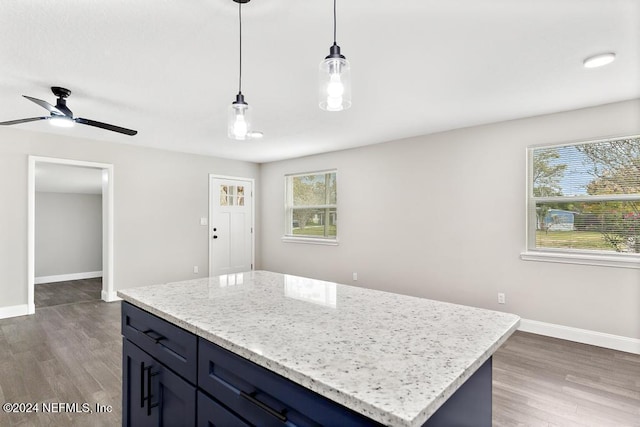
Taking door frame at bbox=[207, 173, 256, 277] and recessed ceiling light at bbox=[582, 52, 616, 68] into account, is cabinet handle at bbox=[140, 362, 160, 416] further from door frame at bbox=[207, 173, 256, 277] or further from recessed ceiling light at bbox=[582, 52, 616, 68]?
door frame at bbox=[207, 173, 256, 277]

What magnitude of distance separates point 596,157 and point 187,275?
571 cm

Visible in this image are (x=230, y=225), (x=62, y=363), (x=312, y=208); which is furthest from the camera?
(x=230, y=225)

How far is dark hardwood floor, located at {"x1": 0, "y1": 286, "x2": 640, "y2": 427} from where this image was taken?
2.09 metres

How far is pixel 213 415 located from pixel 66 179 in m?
6.00

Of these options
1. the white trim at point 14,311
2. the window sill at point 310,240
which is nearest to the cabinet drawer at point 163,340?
the white trim at point 14,311

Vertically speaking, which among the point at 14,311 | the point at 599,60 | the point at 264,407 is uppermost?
the point at 599,60

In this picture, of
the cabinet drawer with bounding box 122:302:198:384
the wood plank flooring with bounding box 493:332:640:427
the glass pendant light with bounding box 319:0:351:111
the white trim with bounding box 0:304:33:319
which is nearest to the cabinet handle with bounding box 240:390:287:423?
the cabinet drawer with bounding box 122:302:198:384

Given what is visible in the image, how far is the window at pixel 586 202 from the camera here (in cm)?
311

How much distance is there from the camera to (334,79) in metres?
1.43

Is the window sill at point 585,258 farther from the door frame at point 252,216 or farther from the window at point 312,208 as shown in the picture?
the door frame at point 252,216

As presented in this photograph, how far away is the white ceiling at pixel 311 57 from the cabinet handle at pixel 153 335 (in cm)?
161

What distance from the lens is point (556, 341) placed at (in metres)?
3.30

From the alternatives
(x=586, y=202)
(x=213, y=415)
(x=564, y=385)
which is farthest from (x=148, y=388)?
(x=586, y=202)

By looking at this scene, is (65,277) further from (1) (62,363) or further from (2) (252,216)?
(1) (62,363)
